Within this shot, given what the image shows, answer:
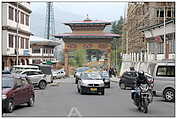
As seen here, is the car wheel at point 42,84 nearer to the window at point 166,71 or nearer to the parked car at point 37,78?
the parked car at point 37,78

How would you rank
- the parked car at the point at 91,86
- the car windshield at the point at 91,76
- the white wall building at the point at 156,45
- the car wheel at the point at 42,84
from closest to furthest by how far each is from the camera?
the parked car at the point at 91,86 → the car windshield at the point at 91,76 → the car wheel at the point at 42,84 → the white wall building at the point at 156,45

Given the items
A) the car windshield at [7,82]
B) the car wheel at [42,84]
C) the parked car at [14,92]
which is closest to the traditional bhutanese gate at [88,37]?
the car wheel at [42,84]

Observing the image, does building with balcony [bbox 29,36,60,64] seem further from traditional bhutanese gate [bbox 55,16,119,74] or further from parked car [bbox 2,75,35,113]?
parked car [bbox 2,75,35,113]

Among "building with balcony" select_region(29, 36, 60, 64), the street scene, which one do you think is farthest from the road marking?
"building with balcony" select_region(29, 36, 60, 64)

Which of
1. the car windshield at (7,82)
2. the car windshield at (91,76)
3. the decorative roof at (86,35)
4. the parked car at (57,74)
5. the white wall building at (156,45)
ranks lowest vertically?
the parked car at (57,74)

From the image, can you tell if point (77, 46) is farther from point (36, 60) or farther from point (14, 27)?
point (14, 27)

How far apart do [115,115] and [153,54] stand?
30.6 metres

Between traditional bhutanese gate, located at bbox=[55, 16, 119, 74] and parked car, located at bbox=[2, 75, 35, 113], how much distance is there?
47.0 m

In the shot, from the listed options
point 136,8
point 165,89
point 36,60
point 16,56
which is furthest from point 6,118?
point 36,60

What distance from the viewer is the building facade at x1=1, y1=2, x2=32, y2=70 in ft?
133

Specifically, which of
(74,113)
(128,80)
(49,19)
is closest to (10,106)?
(74,113)

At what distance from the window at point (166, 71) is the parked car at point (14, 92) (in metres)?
6.63

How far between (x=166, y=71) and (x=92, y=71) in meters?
12.0

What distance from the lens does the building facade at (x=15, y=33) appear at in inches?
1590
